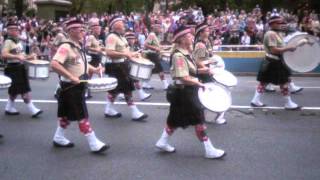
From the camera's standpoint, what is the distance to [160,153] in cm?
783

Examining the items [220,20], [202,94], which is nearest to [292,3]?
[220,20]

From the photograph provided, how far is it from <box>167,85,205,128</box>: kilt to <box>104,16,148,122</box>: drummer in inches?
97.6

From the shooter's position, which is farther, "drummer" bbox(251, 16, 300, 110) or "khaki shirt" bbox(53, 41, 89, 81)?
"drummer" bbox(251, 16, 300, 110)

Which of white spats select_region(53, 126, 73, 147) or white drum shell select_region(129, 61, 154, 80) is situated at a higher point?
white drum shell select_region(129, 61, 154, 80)

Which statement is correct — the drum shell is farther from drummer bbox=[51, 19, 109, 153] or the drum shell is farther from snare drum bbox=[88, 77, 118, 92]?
snare drum bbox=[88, 77, 118, 92]

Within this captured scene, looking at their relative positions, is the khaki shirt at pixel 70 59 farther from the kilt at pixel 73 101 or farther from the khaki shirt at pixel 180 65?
the khaki shirt at pixel 180 65

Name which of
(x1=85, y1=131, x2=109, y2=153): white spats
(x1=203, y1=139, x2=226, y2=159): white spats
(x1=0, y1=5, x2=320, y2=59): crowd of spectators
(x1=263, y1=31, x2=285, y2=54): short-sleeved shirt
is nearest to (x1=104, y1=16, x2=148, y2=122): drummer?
(x1=85, y1=131, x2=109, y2=153): white spats

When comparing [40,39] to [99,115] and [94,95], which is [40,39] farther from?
[99,115]

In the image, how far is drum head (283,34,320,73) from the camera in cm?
1076

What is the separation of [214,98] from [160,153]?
1.08 meters

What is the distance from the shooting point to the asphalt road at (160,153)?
691 cm

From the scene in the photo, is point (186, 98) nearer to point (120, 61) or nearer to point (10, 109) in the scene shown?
point (120, 61)

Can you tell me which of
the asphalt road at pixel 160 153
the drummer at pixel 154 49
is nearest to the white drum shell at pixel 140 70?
the asphalt road at pixel 160 153

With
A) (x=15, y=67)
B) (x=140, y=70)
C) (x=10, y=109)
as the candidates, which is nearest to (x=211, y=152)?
(x=140, y=70)
